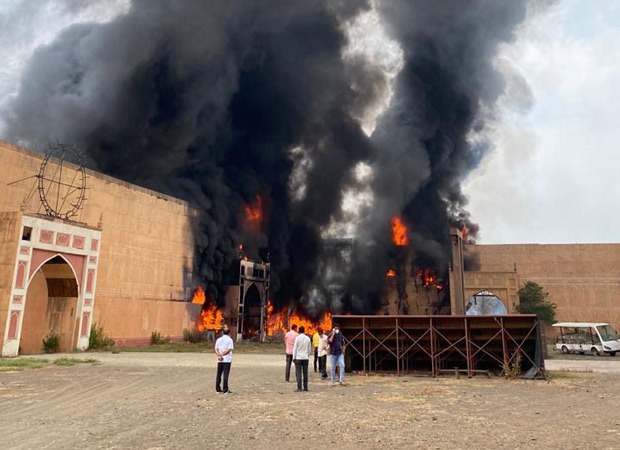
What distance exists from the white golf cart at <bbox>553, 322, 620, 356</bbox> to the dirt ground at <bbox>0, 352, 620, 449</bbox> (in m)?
17.6

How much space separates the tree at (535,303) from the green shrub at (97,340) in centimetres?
3695

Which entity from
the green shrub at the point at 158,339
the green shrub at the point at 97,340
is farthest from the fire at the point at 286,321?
the green shrub at the point at 97,340

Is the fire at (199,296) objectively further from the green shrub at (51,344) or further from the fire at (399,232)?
the fire at (399,232)

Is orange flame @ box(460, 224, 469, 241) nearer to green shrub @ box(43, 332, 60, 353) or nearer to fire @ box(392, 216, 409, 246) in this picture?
fire @ box(392, 216, 409, 246)

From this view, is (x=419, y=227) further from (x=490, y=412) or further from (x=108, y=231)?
(x=490, y=412)

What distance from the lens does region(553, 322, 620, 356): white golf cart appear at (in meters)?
30.3

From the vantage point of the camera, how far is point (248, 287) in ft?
155

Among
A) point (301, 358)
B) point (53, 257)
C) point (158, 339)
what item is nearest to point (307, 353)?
point (301, 358)

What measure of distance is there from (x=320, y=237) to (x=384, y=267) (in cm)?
990

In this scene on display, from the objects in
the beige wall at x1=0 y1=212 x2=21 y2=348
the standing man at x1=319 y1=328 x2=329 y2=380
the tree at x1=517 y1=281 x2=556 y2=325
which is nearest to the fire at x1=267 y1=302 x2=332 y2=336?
the tree at x1=517 y1=281 x2=556 y2=325

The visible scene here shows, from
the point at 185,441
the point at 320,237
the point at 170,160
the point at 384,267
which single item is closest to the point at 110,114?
the point at 170,160

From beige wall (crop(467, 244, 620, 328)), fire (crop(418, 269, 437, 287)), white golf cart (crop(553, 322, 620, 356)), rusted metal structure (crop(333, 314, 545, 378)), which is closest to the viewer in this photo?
rusted metal structure (crop(333, 314, 545, 378))

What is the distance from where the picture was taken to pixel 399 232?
5312 cm

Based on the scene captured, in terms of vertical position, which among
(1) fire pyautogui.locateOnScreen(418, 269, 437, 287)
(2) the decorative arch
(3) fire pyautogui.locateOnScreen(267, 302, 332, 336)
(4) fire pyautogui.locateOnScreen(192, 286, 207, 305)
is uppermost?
(1) fire pyautogui.locateOnScreen(418, 269, 437, 287)
